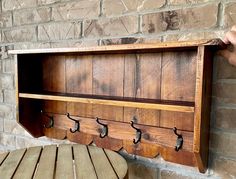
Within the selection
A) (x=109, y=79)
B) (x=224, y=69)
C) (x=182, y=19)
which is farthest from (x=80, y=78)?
(x=224, y=69)

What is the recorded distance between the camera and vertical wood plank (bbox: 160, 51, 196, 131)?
986 mm

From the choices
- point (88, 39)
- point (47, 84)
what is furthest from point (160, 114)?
point (47, 84)

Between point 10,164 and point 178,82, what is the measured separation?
736 millimetres

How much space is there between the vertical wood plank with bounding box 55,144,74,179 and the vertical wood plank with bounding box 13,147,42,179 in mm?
91

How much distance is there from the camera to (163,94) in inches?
41.1

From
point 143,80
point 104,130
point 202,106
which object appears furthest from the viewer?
point 104,130

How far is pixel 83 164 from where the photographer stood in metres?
0.99

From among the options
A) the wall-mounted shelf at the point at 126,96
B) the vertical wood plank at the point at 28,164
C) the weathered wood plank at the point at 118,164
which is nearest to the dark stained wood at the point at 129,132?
the wall-mounted shelf at the point at 126,96

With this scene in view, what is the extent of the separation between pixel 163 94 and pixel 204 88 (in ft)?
0.67

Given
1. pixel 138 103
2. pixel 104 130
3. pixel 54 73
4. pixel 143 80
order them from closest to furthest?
1. pixel 138 103
2. pixel 143 80
3. pixel 104 130
4. pixel 54 73

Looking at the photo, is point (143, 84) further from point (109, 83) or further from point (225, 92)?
point (225, 92)

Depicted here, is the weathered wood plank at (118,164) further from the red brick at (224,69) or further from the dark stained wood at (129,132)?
the red brick at (224,69)

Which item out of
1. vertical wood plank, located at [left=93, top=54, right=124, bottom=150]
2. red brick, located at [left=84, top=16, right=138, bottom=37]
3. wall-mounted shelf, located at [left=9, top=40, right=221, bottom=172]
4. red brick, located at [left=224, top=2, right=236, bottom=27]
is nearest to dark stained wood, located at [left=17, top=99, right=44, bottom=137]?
wall-mounted shelf, located at [left=9, top=40, right=221, bottom=172]

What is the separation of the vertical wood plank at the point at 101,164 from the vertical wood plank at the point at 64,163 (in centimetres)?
9
